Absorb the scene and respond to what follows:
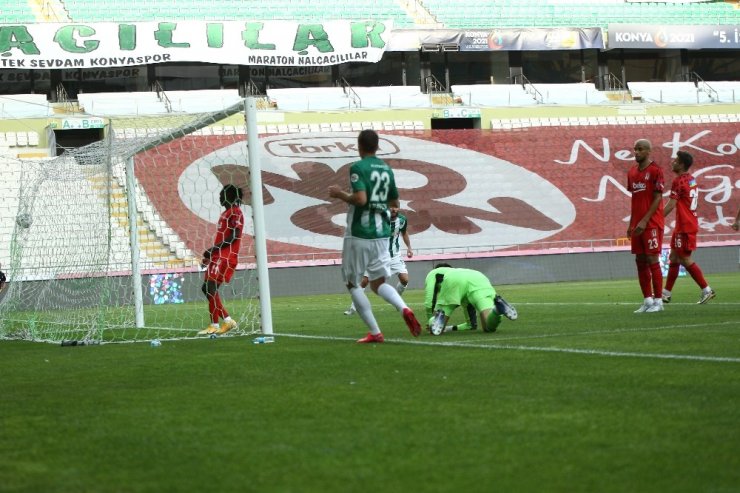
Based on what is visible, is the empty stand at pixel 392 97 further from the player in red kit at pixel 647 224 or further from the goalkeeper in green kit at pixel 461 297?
the goalkeeper in green kit at pixel 461 297

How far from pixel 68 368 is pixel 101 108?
26319 millimetres

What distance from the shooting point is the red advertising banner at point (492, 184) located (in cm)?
3322

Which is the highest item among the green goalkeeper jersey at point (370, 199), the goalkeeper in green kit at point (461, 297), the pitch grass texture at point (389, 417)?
the green goalkeeper jersey at point (370, 199)

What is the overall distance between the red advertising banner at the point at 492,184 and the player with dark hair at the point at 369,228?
2179 cm

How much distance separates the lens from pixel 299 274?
2775cm

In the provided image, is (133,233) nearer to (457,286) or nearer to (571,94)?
(457,286)

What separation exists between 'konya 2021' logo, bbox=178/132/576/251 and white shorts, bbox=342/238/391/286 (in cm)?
2303

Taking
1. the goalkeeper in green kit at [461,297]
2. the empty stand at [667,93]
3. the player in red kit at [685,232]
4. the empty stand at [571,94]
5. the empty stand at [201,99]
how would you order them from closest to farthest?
the goalkeeper in green kit at [461,297] → the player in red kit at [685,232] → the empty stand at [201,99] → the empty stand at [571,94] → the empty stand at [667,93]

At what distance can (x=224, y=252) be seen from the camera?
458 inches

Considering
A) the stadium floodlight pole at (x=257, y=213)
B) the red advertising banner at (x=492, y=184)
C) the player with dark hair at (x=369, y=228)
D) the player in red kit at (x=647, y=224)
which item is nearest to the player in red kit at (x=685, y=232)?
the player in red kit at (x=647, y=224)

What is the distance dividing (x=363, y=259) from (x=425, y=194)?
25.1 meters

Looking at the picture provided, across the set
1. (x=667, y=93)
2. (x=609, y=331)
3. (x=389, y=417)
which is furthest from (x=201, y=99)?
(x=389, y=417)

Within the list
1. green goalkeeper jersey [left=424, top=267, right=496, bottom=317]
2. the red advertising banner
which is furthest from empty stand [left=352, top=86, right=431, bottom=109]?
green goalkeeper jersey [left=424, top=267, right=496, bottom=317]

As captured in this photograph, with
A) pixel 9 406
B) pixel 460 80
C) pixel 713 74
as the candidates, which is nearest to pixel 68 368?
pixel 9 406
